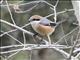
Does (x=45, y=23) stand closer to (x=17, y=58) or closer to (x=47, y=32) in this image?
(x=47, y=32)

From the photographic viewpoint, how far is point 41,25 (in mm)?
2920

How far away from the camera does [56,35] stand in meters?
4.15

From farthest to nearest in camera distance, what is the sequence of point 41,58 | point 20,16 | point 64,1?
point 41,58 < point 20,16 < point 64,1

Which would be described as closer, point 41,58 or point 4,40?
point 4,40

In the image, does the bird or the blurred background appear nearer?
the bird

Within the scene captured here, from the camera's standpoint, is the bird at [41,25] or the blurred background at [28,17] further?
the blurred background at [28,17]

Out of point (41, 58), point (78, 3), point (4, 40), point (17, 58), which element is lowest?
point (41, 58)

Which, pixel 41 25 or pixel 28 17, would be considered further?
pixel 28 17

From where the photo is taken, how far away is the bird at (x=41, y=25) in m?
2.83

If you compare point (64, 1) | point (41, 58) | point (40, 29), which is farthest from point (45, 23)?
point (41, 58)

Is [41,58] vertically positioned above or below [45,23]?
below

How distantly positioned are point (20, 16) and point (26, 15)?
0.13 m

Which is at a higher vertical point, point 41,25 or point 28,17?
point 41,25

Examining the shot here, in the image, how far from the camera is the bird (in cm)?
283
